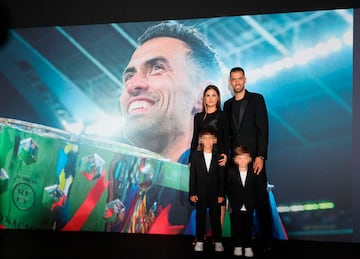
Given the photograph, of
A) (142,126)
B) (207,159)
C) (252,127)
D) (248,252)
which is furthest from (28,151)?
(248,252)

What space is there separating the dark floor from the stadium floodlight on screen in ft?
0.42

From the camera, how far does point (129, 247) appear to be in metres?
2.97

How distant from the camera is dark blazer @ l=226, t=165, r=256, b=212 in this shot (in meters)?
2.84

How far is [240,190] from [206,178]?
267 mm

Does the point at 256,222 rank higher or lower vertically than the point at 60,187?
lower

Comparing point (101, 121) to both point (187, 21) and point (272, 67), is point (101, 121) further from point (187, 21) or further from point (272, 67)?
point (272, 67)

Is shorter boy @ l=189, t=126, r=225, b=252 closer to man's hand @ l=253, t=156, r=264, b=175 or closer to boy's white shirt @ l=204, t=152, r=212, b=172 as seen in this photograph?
boy's white shirt @ l=204, t=152, r=212, b=172

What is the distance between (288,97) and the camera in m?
3.27

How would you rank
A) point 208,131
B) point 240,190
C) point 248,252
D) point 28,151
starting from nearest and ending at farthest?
point 248,252 < point 240,190 < point 208,131 < point 28,151

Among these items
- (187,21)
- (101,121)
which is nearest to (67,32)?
(101,121)

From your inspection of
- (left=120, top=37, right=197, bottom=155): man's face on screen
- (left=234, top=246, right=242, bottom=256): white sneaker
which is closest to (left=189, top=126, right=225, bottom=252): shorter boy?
(left=234, top=246, right=242, bottom=256): white sneaker

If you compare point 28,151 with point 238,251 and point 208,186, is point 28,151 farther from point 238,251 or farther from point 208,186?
point 238,251

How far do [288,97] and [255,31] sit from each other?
64cm

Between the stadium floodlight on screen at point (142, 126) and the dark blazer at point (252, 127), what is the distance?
31cm
